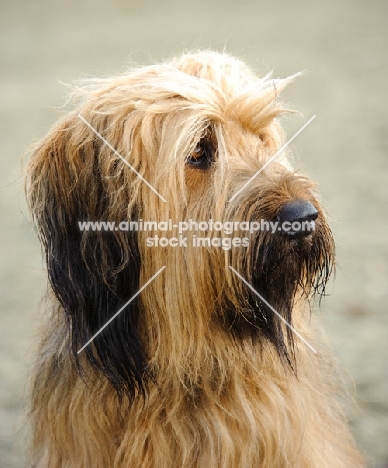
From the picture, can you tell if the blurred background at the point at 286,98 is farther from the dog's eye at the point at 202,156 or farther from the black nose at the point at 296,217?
the black nose at the point at 296,217

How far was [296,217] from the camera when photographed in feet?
6.50

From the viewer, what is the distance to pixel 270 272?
6.86 feet

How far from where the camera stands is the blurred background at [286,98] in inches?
150

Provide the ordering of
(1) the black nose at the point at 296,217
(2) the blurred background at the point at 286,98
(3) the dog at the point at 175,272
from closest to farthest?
(1) the black nose at the point at 296,217, (3) the dog at the point at 175,272, (2) the blurred background at the point at 286,98

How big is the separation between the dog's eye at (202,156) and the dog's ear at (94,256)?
18 cm

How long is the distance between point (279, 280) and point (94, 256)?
484mm

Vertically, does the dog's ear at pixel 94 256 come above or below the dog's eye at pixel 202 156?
below

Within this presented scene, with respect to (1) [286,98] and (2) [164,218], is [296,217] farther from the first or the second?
(1) [286,98]

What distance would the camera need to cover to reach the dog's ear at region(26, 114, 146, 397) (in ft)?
7.10

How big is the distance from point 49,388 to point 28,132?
6450 mm

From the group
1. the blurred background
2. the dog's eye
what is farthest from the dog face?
the blurred background

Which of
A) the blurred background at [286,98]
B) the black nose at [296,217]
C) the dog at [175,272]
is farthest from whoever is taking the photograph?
the blurred background at [286,98]

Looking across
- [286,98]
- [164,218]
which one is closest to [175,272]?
[164,218]

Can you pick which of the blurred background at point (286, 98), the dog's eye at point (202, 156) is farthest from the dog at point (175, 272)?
the blurred background at point (286, 98)
